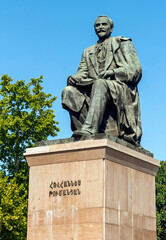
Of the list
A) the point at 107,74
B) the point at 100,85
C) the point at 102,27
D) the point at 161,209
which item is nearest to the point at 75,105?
the point at 100,85

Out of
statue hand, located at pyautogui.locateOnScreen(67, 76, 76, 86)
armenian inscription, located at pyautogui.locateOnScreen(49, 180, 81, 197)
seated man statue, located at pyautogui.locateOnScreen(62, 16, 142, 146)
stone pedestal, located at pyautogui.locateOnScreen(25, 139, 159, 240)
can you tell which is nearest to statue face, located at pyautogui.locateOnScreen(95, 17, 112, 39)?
seated man statue, located at pyautogui.locateOnScreen(62, 16, 142, 146)

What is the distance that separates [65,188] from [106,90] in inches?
88.7

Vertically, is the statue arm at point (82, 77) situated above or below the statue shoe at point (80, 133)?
above

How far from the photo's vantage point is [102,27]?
12.0 m

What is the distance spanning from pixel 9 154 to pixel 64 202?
19.9m

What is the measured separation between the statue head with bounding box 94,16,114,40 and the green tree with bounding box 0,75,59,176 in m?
17.1

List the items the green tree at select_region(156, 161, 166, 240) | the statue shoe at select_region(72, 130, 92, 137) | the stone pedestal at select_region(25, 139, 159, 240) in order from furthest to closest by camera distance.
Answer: the green tree at select_region(156, 161, 166, 240)
the statue shoe at select_region(72, 130, 92, 137)
the stone pedestal at select_region(25, 139, 159, 240)

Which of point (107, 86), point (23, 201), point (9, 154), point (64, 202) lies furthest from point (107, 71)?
point (9, 154)

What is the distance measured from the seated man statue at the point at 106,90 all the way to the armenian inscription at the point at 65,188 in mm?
966

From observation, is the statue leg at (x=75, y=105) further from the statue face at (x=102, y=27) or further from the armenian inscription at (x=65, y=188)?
the statue face at (x=102, y=27)

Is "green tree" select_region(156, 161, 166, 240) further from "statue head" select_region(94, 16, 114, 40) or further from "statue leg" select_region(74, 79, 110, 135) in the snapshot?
"statue leg" select_region(74, 79, 110, 135)

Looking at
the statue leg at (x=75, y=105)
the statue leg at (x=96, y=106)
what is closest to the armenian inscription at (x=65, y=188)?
the statue leg at (x=96, y=106)

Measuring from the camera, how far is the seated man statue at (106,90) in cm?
1077

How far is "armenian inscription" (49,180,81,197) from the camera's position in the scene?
9.99m
